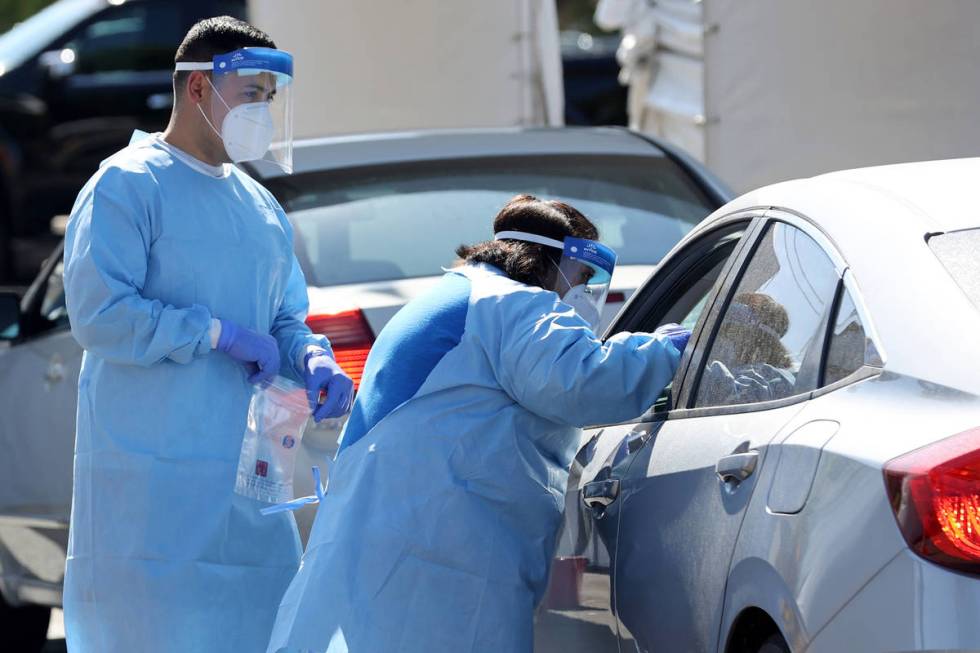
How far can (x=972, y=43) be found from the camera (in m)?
6.09

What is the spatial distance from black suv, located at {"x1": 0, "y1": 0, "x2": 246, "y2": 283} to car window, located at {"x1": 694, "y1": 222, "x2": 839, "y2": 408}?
8940mm

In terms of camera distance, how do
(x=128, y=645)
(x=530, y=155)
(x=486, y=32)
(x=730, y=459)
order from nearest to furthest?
(x=730, y=459), (x=128, y=645), (x=530, y=155), (x=486, y=32)

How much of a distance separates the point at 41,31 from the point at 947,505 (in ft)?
34.4

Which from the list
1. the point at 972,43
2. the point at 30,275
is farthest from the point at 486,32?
the point at 30,275

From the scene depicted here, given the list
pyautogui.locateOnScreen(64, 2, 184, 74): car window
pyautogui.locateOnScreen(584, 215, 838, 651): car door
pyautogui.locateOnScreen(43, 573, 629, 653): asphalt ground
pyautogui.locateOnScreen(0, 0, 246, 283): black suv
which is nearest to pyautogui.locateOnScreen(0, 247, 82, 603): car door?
pyautogui.locateOnScreen(43, 573, 629, 653): asphalt ground

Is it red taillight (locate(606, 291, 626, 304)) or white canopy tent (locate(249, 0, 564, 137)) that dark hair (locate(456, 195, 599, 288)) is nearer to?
red taillight (locate(606, 291, 626, 304))

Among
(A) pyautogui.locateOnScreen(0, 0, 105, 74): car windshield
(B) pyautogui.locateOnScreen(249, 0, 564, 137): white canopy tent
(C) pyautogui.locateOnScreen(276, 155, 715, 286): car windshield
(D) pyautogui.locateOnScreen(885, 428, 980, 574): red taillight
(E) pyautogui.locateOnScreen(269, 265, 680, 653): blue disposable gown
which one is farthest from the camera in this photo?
(A) pyautogui.locateOnScreen(0, 0, 105, 74): car windshield

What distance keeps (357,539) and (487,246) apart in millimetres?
657

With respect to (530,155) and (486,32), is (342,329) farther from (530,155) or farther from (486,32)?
(486,32)

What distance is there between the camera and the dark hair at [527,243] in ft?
11.0

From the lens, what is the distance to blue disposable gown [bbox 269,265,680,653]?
10.4 ft

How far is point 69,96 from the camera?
11570 mm

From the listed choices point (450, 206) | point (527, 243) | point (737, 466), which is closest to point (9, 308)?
point (450, 206)

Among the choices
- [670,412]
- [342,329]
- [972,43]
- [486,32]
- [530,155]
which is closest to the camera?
[670,412]
